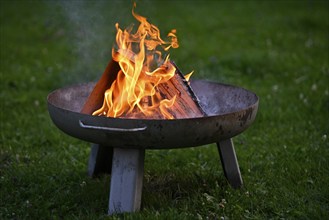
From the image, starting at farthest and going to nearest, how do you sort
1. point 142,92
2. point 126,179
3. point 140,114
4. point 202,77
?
1. point 202,77
2. point 142,92
3. point 140,114
4. point 126,179

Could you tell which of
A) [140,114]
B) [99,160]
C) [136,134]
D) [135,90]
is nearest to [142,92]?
[135,90]

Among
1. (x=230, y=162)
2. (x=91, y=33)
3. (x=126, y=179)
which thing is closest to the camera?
(x=126, y=179)

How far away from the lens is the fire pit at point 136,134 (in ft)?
10.8

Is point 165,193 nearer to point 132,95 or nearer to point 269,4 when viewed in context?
point 132,95

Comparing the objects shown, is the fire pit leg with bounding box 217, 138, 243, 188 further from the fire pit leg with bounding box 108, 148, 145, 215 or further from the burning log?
the fire pit leg with bounding box 108, 148, 145, 215

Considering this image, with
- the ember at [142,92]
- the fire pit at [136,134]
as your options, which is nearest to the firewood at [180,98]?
the ember at [142,92]

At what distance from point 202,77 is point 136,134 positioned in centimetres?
398

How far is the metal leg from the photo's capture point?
438cm

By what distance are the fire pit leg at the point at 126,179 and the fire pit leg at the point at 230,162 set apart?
796mm

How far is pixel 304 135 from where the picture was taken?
5.33 metres

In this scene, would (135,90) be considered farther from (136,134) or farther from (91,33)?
(91,33)

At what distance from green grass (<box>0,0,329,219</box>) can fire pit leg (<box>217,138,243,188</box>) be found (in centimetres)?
9

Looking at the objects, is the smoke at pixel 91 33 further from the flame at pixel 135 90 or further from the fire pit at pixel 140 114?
the flame at pixel 135 90

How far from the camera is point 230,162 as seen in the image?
13.6 ft
